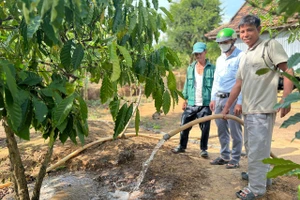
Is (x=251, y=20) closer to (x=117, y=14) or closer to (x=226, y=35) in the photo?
(x=226, y=35)

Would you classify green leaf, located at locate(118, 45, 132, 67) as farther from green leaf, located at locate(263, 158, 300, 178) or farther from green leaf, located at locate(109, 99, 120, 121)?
green leaf, located at locate(263, 158, 300, 178)

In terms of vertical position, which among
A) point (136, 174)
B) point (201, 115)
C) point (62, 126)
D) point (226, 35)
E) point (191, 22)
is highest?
point (191, 22)

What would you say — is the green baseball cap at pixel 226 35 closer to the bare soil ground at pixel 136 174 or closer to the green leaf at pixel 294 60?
the bare soil ground at pixel 136 174

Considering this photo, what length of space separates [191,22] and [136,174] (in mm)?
22214

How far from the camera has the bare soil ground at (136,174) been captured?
2924 mm

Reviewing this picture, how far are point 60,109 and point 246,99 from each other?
1.81 metres

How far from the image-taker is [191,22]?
24031 mm

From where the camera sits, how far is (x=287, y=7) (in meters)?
0.74

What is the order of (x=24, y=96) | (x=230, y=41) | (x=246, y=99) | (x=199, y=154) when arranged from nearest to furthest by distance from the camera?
(x=24, y=96)
(x=246, y=99)
(x=230, y=41)
(x=199, y=154)

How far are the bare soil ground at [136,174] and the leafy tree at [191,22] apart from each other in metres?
19.5

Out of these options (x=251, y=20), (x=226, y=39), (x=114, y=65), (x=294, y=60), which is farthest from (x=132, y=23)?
(x=226, y=39)

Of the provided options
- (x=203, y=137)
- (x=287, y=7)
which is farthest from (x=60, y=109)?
(x=203, y=137)

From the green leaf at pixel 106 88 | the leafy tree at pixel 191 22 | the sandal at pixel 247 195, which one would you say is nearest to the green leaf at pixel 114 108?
the green leaf at pixel 106 88

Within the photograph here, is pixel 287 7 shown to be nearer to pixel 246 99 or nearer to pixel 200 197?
pixel 246 99
